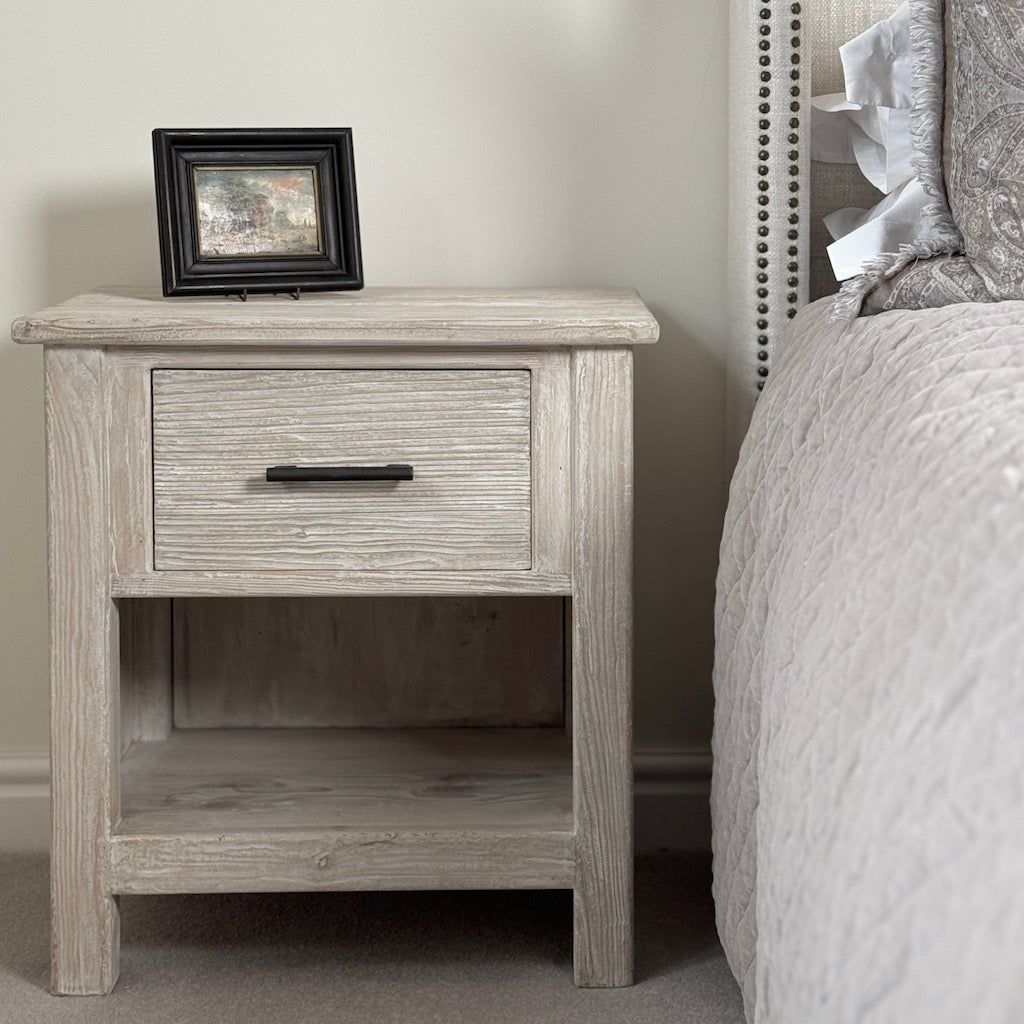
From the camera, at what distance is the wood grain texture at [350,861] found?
1203 mm

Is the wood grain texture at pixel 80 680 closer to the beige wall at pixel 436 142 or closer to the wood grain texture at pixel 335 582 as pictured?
the wood grain texture at pixel 335 582

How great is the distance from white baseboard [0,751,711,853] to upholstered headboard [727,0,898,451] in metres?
0.41

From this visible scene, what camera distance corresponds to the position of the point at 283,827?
4.00 feet

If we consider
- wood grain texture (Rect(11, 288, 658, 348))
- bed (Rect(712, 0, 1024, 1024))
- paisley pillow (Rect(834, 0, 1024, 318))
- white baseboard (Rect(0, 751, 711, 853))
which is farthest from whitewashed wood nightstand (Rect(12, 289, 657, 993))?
white baseboard (Rect(0, 751, 711, 853))

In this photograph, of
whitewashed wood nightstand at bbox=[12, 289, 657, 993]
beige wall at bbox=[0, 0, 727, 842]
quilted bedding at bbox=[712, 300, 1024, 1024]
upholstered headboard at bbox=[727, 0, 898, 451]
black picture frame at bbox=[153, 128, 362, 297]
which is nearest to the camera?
quilted bedding at bbox=[712, 300, 1024, 1024]

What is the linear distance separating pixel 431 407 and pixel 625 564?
230 millimetres

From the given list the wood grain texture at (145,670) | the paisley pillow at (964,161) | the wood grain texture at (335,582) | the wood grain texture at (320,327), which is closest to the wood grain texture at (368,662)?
the wood grain texture at (145,670)

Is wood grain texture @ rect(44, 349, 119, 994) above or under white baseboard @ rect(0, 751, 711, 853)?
above

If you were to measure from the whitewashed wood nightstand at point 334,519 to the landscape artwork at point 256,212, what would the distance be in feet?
0.30

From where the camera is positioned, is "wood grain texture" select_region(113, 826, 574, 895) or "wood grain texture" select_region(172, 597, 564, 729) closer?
"wood grain texture" select_region(113, 826, 574, 895)

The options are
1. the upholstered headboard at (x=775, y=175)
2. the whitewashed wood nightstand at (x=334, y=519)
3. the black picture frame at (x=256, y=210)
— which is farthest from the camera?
the upholstered headboard at (x=775, y=175)

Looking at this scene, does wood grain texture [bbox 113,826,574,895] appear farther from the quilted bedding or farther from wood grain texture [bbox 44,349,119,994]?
the quilted bedding

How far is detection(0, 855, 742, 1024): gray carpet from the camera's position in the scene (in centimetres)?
119

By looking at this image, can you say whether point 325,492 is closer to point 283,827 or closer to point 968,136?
point 283,827
